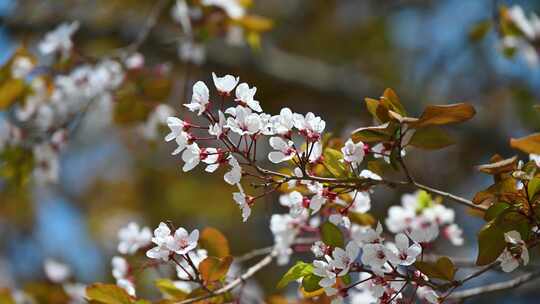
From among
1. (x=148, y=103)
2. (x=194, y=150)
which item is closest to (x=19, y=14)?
(x=148, y=103)

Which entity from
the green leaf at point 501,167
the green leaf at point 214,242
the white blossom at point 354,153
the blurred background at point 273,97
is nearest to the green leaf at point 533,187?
the green leaf at point 501,167

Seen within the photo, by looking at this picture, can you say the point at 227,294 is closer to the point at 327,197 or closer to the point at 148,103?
the point at 327,197

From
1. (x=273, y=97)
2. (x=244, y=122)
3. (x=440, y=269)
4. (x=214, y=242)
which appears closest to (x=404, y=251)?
(x=440, y=269)

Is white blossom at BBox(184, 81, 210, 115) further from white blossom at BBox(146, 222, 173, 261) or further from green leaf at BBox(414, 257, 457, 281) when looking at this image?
green leaf at BBox(414, 257, 457, 281)

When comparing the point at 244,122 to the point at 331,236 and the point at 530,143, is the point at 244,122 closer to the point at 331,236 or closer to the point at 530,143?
the point at 331,236

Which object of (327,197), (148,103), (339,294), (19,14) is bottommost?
(339,294)

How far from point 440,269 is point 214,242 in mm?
496

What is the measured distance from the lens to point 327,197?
1116mm

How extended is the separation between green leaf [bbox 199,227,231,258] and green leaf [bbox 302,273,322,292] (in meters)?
0.34

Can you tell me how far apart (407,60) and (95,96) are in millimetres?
2992

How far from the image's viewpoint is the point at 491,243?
104 centimetres

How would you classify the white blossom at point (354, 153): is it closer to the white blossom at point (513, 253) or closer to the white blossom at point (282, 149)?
the white blossom at point (282, 149)

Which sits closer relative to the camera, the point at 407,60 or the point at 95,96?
the point at 95,96

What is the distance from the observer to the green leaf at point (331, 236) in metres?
1.14
